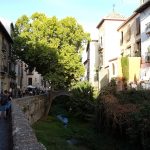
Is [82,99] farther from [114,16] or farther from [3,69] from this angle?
[114,16]

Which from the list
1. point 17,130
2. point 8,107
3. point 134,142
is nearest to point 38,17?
point 8,107

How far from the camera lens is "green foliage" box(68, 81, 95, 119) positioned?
4903cm

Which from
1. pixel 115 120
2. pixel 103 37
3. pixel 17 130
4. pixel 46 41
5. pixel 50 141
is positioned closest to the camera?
pixel 17 130

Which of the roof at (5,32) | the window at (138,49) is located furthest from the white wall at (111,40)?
the roof at (5,32)

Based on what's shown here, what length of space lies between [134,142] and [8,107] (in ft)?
28.2

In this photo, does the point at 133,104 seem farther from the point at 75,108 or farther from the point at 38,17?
the point at 38,17

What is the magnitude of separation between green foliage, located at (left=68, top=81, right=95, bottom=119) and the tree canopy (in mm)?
1786

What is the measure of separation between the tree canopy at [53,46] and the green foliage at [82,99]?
1.79 metres

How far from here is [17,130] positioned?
38.4 feet

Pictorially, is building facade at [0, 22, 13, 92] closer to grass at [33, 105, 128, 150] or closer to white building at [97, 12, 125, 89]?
grass at [33, 105, 128, 150]

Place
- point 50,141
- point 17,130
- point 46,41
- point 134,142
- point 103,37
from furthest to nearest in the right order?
point 103,37 < point 46,41 < point 50,141 < point 134,142 < point 17,130

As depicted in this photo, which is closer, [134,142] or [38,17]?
[134,142]

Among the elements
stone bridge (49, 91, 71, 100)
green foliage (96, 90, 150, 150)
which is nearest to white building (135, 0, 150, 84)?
green foliage (96, 90, 150, 150)

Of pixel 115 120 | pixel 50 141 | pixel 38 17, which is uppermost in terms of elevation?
pixel 38 17
